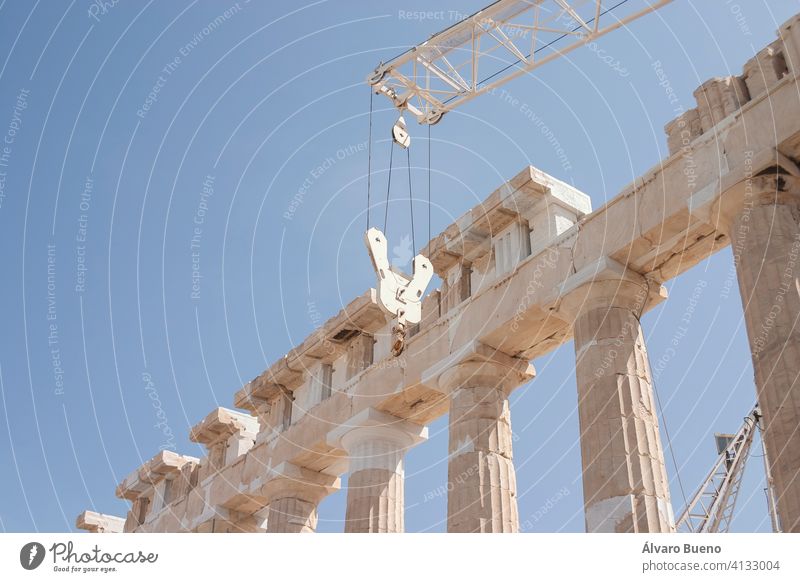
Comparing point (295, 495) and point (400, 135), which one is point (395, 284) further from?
point (295, 495)

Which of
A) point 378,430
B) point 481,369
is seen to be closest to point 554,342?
point 481,369

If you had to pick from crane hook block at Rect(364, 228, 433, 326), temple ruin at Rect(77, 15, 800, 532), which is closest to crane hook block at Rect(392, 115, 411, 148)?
temple ruin at Rect(77, 15, 800, 532)

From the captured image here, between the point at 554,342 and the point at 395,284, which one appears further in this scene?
the point at 554,342

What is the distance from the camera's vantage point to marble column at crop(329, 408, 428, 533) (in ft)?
101

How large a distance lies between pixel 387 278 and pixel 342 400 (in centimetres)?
899

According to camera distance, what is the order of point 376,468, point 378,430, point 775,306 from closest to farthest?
point 775,306
point 376,468
point 378,430

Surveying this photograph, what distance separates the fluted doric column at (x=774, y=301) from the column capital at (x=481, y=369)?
7.36 metres

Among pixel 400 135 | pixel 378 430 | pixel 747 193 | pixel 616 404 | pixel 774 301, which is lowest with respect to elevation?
pixel 616 404

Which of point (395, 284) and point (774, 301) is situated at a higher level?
point (395, 284)

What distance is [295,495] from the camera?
3478 cm

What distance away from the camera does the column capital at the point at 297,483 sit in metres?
34.6

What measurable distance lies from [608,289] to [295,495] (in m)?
14.2
